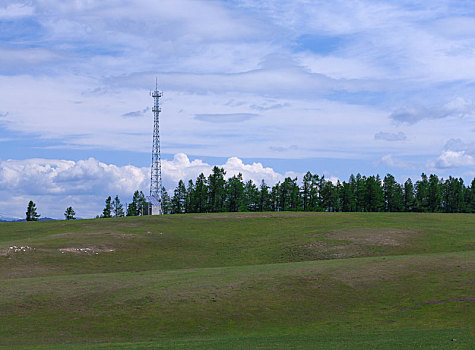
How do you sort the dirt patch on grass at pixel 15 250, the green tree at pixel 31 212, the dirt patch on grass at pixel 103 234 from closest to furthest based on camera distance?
the dirt patch on grass at pixel 15 250, the dirt patch on grass at pixel 103 234, the green tree at pixel 31 212

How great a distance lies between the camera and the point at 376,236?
6900 centimetres

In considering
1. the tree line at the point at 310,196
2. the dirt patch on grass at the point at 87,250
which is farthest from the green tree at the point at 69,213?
the dirt patch on grass at the point at 87,250

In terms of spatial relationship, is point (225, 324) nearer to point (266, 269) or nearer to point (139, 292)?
point (139, 292)

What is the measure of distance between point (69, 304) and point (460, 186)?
162 meters

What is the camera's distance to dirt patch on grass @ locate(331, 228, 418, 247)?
64875 millimetres

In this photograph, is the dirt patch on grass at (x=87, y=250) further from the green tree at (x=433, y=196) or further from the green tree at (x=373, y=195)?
the green tree at (x=433, y=196)

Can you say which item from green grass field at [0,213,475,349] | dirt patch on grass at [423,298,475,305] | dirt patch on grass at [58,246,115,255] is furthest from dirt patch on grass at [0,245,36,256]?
dirt patch on grass at [423,298,475,305]

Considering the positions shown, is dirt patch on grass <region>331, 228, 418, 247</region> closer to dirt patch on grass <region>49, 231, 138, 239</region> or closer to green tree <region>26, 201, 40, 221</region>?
dirt patch on grass <region>49, 231, 138, 239</region>

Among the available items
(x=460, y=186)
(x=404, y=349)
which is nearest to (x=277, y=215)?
(x=404, y=349)

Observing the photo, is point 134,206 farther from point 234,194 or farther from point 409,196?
point 409,196

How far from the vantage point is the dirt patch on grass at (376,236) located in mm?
64875

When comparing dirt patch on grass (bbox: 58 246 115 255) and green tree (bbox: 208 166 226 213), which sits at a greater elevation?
green tree (bbox: 208 166 226 213)

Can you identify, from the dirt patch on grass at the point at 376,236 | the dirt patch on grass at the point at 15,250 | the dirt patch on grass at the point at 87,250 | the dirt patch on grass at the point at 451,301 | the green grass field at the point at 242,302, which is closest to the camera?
the green grass field at the point at 242,302

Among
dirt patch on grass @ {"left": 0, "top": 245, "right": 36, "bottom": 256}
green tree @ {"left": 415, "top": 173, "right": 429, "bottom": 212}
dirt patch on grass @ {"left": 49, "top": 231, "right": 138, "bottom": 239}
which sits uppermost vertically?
green tree @ {"left": 415, "top": 173, "right": 429, "bottom": 212}
